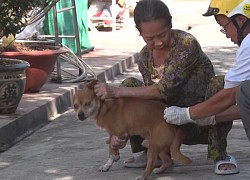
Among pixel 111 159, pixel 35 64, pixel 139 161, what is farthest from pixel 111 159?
pixel 35 64

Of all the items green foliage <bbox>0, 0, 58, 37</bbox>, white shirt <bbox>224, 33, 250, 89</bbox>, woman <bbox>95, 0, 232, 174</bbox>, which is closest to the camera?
white shirt <bbox>224, 33, 250, 89</bbox>

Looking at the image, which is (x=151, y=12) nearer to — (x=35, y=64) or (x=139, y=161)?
(x=139, y=161)

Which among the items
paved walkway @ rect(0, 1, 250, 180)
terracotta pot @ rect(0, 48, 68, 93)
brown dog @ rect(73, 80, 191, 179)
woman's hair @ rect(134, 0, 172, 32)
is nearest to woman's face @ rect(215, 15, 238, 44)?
woman's hair @ rect(134, 0, 172, 32)

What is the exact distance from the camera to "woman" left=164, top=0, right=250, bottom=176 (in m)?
4.30

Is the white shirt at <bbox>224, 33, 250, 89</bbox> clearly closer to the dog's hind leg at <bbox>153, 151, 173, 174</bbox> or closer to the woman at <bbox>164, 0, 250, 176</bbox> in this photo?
the woman at <bbox>164, 0, 250, 176</bbox>

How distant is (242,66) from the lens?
4.29 metres

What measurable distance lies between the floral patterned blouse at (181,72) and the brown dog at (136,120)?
15 cm

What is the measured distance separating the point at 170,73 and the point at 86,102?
0.59m

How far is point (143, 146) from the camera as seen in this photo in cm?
545

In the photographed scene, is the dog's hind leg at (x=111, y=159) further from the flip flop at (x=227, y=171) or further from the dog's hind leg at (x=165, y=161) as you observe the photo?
the flip flop at (x=227, y=171)

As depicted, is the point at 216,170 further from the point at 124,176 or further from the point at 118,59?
the point at 118,59

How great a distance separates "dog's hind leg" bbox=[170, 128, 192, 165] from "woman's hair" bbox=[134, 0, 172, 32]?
737 mm

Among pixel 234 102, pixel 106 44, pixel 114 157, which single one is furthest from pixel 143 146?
pixel 106 44

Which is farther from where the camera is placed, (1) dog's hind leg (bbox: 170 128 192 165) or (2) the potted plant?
(2) the potted plant
